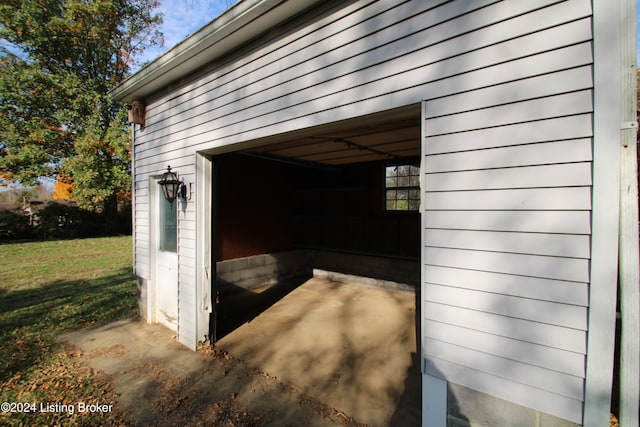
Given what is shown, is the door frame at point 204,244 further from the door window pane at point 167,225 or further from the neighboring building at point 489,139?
the neighboring building at point 489,139

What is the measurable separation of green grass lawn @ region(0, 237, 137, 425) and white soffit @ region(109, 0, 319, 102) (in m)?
3.59

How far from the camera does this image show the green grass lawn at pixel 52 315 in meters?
2.73

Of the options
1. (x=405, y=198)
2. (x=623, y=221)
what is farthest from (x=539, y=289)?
(x=405, y=198)

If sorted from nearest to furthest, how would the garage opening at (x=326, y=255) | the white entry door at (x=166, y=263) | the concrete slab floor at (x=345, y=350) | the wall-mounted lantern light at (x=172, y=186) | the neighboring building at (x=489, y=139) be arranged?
the neighboring building at (x=489, y=139), the concrete slab floor at (x=345, y=350), the garage opening at (x=326, y=255), the wall-mounted lantern light at (x=172, y=186), the white entry door at (x=166, y=263)

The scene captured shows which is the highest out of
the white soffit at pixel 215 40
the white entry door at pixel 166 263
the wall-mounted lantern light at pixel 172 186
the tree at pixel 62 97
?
the tree at pixel 62 97

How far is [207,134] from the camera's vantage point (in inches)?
136

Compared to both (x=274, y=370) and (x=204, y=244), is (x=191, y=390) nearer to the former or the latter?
(x=274, y=370)

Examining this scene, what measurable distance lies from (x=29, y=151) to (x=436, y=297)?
48.4 feet

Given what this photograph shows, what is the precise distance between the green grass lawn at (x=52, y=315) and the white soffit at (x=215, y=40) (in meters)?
3.59

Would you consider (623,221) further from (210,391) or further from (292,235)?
(292,235)

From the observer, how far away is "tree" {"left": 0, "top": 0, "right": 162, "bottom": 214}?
33.9ft

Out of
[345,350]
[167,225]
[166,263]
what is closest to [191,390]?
[345,350]

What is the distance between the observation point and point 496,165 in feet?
5.33

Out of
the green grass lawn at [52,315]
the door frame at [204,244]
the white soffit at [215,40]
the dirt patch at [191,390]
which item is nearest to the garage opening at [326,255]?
the door frame at [204,244]
